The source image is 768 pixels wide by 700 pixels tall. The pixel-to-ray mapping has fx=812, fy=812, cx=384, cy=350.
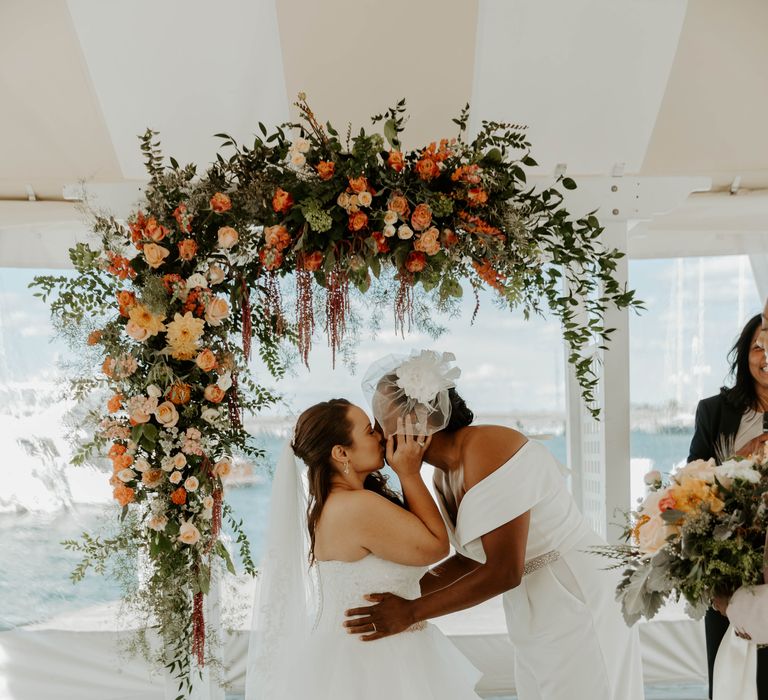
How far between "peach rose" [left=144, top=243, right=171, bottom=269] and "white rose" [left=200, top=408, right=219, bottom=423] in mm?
563

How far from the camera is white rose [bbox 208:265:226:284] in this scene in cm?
303

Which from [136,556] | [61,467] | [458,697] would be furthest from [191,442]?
[61,467]

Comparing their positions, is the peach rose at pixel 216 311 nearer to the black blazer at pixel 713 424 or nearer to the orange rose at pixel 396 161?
the orange rose at pixel 396 161

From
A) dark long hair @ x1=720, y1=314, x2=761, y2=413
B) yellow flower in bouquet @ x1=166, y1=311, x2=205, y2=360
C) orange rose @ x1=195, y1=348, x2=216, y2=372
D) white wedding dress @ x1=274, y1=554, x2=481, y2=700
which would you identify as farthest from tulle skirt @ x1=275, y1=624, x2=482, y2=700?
dark long hair @ x1=720, y1=314, x2=761, y2=413

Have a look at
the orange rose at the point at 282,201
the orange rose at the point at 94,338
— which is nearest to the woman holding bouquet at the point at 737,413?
the orange rose at the point at 282,201

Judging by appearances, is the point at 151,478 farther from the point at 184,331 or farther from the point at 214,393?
the point at 184,331

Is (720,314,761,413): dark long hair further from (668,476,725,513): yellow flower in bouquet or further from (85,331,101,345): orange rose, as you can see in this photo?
(85,331,101,345): orange rose

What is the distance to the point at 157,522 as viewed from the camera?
297 centimetres

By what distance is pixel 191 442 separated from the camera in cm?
299

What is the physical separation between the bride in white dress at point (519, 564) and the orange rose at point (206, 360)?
0.58 metres

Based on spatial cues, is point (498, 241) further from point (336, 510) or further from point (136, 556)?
point (136, 556)

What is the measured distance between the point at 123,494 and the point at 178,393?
0.42 m

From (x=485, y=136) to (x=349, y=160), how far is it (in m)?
0.53

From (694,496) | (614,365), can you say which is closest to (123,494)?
(694,496)
